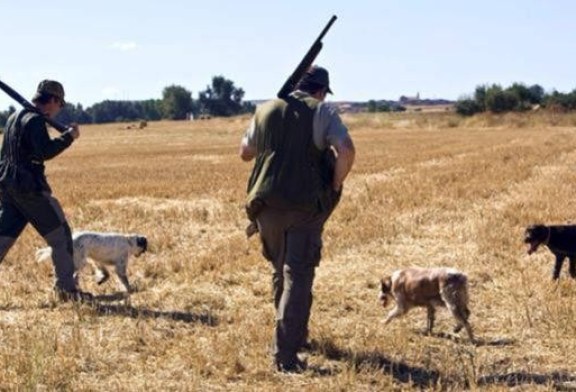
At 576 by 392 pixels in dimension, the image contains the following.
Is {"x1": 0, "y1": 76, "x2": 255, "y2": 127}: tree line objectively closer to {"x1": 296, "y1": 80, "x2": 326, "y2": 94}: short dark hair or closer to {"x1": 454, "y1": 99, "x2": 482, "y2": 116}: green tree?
{"x1": 454, "y1": 99, "x2": 482, "y2": 116}: green tree

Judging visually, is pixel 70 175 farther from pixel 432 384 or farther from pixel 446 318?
pixel 432 384

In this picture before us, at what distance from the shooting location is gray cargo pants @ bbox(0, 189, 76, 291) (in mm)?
7336

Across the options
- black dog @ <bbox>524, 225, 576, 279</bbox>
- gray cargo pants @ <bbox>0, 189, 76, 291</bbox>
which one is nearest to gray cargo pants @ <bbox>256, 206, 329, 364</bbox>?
gray cargo pants @ <bbox>0, 189, 76, 291</bbox>

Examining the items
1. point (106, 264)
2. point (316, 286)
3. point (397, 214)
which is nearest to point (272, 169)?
point (316, 286)

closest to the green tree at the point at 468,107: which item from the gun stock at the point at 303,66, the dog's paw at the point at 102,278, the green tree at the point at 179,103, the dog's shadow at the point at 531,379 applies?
the dog's paw at the point at 102,278

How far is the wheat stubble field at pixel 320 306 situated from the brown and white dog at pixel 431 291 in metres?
0.19

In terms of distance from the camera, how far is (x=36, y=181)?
23.7ft

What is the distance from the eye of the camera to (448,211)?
519 inches

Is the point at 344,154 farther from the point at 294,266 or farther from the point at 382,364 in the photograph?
the point at 382,364

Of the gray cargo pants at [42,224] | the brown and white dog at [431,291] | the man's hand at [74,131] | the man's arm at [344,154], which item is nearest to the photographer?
the man's arm at [344,154]

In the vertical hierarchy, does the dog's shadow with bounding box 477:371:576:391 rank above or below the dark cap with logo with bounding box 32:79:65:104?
below

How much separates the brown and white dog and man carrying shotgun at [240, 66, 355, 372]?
4.01ft

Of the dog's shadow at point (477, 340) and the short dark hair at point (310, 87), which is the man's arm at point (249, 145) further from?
the dog's shadow at point (477, 340)

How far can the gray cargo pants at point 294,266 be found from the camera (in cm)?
552
